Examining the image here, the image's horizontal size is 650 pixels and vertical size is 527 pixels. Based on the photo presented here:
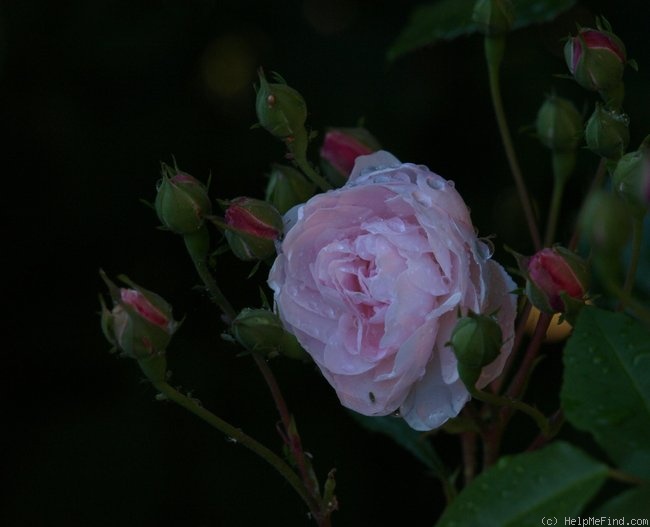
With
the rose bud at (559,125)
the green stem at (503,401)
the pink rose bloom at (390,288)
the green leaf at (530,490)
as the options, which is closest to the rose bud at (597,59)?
the rose bud at (559,125)

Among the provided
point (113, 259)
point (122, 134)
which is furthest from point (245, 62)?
point (113, 259)

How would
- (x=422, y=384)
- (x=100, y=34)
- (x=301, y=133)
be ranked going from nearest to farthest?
(x=422, y=384) → (x=301, y=133) → (x=100, y=34)

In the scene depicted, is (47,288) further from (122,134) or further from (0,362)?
(122,134)

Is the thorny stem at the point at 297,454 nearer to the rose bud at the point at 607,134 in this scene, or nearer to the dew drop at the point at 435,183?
the dew drop at the point at 435,183

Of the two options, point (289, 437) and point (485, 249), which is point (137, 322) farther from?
point (485, 249)

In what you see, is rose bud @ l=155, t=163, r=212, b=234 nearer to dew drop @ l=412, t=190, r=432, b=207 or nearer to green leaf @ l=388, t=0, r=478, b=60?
dew drop @ l=412, t=190, r=432, b=207
